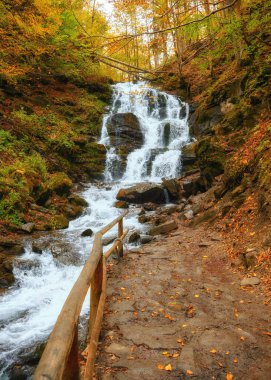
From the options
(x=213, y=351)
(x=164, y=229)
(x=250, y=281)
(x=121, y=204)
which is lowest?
(x=121, y=204)

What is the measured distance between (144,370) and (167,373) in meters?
A: 0.24

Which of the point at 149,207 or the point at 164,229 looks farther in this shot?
the point at 149,207

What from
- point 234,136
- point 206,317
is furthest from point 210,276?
point 234,136

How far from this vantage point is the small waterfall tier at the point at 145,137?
1925 centimetres

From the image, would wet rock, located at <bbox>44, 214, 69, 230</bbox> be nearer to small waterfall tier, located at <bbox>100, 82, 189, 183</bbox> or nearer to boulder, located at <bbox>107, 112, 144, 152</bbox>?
small waterfall tier, located at <bbox>100, 82, 189, 183</bbox>

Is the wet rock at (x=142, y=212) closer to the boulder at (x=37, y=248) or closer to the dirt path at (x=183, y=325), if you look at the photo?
the boulder at (x=37, y=248)

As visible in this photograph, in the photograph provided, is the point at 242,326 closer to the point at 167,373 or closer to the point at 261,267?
the point at 167,373

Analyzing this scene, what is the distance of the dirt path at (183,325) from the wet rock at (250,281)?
12 cm

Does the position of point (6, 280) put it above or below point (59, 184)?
below

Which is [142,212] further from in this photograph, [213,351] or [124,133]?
[213,351]

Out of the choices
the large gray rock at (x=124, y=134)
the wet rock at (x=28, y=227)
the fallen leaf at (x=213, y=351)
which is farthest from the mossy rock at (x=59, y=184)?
the fallen leaf at (x=213, y=351)

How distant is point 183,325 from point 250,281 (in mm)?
1924

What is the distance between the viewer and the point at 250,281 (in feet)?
18.0

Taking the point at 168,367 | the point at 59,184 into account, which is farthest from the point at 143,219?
the point at 168,367
